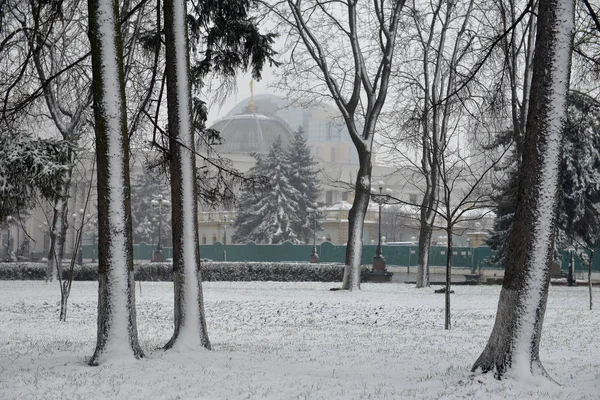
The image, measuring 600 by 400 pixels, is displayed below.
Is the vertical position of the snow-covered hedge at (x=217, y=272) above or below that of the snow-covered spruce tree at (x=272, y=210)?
A: below

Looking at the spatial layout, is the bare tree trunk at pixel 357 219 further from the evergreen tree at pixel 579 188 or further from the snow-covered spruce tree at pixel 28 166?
the snow-covered spruce tree at pixel 28 166

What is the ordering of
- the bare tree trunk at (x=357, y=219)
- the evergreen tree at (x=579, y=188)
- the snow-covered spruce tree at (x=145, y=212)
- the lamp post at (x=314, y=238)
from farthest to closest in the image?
the snow-covered spruce tree at (x=145, y=212) < the lamp post at (x=314, y=238) < the evergreen tree at (x=579, y=188) < the bare tree trunk at (x=357, y=219)

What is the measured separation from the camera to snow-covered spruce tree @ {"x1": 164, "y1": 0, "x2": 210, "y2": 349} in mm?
9242

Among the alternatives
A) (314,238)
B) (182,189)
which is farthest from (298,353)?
(314,238)

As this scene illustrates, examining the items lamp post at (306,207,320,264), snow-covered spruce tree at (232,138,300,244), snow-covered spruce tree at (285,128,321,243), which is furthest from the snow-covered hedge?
snow-covered spruce tree at (285,128,321,243)

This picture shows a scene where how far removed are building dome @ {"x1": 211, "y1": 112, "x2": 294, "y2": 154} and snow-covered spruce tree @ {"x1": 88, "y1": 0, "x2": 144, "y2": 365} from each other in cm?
8780

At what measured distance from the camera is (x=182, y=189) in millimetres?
9258

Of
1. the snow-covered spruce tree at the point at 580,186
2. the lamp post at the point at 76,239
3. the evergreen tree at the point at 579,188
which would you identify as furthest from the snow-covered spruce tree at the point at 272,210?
the snow-covered spruce tree at the point at 580,186

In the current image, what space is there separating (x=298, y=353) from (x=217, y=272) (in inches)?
853

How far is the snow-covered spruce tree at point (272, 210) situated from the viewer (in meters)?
57.3

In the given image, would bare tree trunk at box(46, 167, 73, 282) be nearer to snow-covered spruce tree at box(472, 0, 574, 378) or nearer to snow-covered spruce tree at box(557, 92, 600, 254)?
snow-covered spruce tree at box(472, 0, 574, 378)

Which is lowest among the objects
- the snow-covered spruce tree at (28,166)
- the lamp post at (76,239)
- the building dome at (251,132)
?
the lamp post at (76,239)

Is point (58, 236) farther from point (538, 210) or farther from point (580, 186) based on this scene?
point (580, 186)

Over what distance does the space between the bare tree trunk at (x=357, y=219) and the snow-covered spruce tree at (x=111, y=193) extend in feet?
44.5
